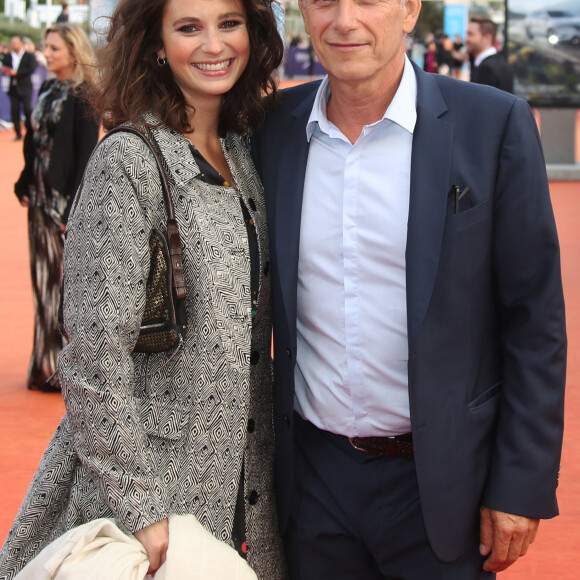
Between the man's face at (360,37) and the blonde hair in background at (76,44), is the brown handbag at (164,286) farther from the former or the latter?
the blonde hair in background at (76,44)

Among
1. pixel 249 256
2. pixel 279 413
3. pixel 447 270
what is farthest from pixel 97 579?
pixel 447 270

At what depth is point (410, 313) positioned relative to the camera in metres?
2.30

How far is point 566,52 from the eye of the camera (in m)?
13.6

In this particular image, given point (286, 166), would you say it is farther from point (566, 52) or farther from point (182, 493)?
point (566, 52)

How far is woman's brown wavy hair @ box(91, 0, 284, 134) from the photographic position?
2.54 metres

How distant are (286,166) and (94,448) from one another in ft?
2.96

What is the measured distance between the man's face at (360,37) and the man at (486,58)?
30.0ft

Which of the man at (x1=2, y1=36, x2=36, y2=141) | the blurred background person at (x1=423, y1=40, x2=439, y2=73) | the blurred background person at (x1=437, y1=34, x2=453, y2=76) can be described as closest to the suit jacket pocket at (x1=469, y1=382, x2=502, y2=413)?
the man at (x1=2, y1=36, x2=36, y2=141)

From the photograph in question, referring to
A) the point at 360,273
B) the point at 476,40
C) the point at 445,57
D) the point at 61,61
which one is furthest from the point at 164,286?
the point at 445,57

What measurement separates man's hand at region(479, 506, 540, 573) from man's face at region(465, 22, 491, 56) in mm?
10006

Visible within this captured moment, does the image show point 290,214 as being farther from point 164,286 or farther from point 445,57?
point 445,57

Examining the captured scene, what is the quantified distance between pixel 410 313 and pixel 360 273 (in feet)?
0.58

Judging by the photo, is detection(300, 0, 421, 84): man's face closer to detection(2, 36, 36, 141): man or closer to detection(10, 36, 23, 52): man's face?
detection(2, 36, 36, 141): man

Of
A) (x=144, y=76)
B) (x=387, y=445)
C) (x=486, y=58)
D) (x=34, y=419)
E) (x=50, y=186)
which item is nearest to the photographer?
(x=387, y=445)
